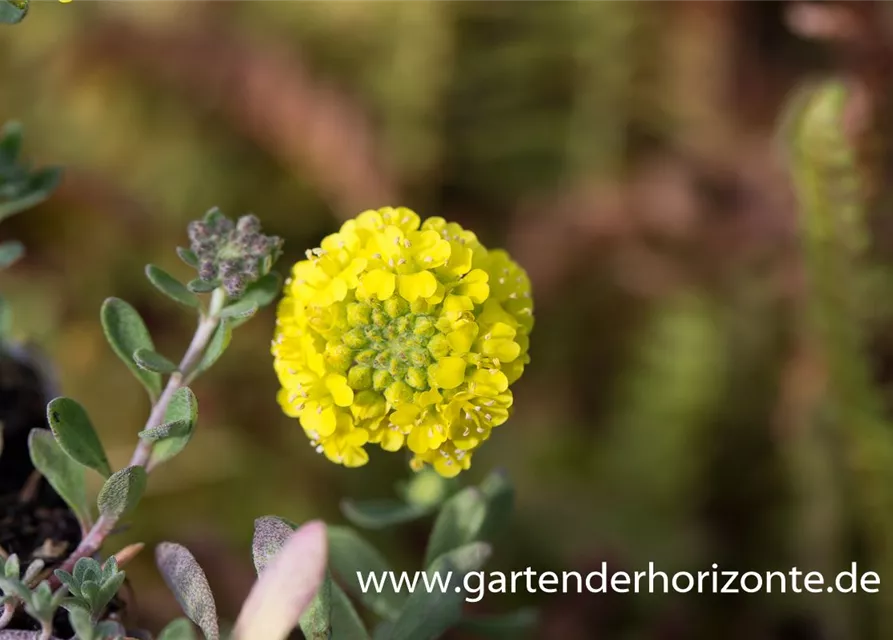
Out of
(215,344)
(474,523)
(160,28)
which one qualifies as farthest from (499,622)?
(160,28)

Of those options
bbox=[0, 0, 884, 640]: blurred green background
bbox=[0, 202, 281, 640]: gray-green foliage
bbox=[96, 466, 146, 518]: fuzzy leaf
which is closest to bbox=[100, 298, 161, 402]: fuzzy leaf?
bbox=[0, 202, 281, 640]: gray-green foliage

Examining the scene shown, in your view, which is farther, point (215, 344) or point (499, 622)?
point (499, 622)

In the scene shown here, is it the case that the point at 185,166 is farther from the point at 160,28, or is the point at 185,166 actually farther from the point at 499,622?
the point at 499,622

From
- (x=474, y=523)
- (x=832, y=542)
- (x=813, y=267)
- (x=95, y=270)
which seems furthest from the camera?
(x=95, y=270)

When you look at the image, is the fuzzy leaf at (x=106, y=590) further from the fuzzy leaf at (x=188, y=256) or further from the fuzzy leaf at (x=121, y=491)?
the fuzzy leaf at (x=188, y=256)

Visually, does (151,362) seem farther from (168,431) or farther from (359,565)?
(359,565)

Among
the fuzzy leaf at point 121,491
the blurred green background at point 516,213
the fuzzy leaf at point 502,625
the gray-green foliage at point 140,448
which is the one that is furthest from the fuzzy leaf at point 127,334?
the blurred green background at point 516,213

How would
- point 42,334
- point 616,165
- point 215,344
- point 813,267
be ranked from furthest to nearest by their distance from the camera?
point 616,165 < point 42,334 < point 813,267 < point 215,344
